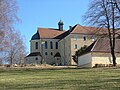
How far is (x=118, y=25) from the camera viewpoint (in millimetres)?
46125

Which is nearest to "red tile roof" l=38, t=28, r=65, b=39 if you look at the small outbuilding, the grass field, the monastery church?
the monastery church

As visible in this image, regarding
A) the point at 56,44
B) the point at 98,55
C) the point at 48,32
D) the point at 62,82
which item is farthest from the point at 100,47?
the point at 48,32

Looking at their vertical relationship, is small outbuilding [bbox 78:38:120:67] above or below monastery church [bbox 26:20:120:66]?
below

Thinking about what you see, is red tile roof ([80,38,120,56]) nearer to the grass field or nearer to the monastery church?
the monastery church

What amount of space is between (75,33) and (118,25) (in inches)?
2028

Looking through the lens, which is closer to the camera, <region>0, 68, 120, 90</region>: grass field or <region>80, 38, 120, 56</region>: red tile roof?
<region>0, 68, 120, 90</region>: grass field

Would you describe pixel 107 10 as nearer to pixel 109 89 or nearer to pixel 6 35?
pixel 6 35

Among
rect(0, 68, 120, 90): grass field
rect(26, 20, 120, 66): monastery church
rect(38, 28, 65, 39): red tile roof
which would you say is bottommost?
rect(0, 68, 120, 90): grass field

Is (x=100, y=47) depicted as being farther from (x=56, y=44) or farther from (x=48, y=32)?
(x=48, y=32)

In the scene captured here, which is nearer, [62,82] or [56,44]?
[62,82]

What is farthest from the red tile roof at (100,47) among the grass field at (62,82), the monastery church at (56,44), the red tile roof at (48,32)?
the red tile roof at (48,32)

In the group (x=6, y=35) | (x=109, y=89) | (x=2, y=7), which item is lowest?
(x=109, y=89)

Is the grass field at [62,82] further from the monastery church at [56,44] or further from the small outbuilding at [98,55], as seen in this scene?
the monastery church at [56,44]

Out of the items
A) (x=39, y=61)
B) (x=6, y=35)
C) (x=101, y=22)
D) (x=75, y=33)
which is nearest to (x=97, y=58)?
(x=101, y=22)
